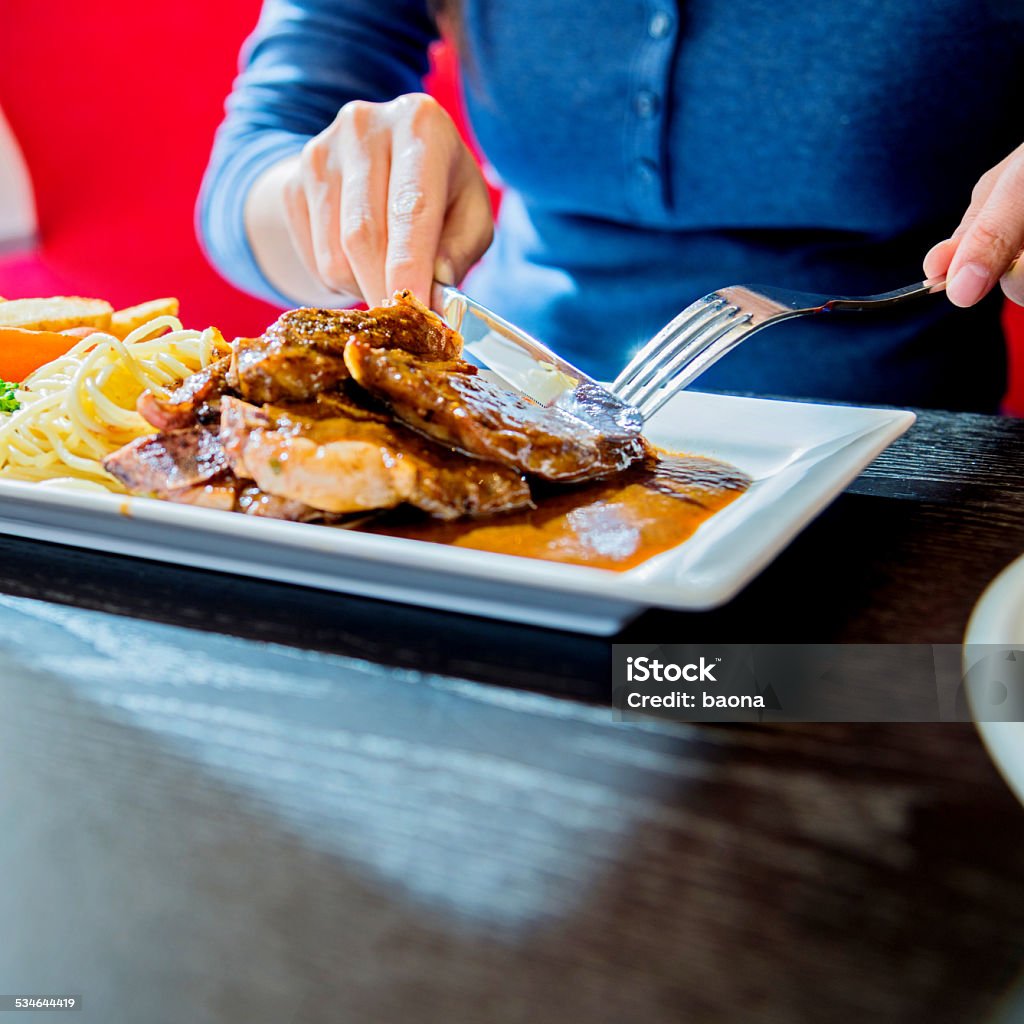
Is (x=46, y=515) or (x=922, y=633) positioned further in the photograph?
(x=46, y=515)

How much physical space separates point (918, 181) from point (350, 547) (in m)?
1.95

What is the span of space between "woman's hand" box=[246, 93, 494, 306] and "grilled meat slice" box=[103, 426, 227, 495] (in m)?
0.80

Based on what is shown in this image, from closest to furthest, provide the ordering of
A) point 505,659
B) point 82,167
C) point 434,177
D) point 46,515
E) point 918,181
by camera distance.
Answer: point 505,659 < point 46,515 < point 434,177 < point 918,181 < point 82,167

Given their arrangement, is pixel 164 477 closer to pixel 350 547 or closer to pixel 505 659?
pixel 350 547

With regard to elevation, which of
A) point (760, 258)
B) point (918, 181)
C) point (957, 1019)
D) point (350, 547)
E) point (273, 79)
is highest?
point (273, 79)

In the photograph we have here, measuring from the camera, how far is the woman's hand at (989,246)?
171cm

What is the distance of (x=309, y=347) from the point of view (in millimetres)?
1356

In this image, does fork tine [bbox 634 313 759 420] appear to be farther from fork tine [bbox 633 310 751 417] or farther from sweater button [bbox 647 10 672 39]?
sweater button [bbox 647 10 672 39]

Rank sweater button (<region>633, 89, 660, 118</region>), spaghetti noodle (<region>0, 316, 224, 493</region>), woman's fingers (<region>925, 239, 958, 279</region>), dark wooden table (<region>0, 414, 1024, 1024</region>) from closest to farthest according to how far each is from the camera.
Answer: dark wooden table (<region>0, 414, 1024, 1024</region>)
spaghetti noodle (<region>0, 316, 224, 493</region>)
woman's fingers (<region>925, 239, 958, 279</region>)
sweater button (<region>633, 89, 660, 118</region>)

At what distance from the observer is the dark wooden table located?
62 centimetres

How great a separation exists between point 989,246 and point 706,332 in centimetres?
53

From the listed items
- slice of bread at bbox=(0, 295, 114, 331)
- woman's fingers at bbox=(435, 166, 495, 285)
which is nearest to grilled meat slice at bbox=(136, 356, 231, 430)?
slice of bread at bbox=(0, 295, 114, 331)

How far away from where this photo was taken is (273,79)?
2916 mm

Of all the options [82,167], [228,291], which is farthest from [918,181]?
[82,167]
